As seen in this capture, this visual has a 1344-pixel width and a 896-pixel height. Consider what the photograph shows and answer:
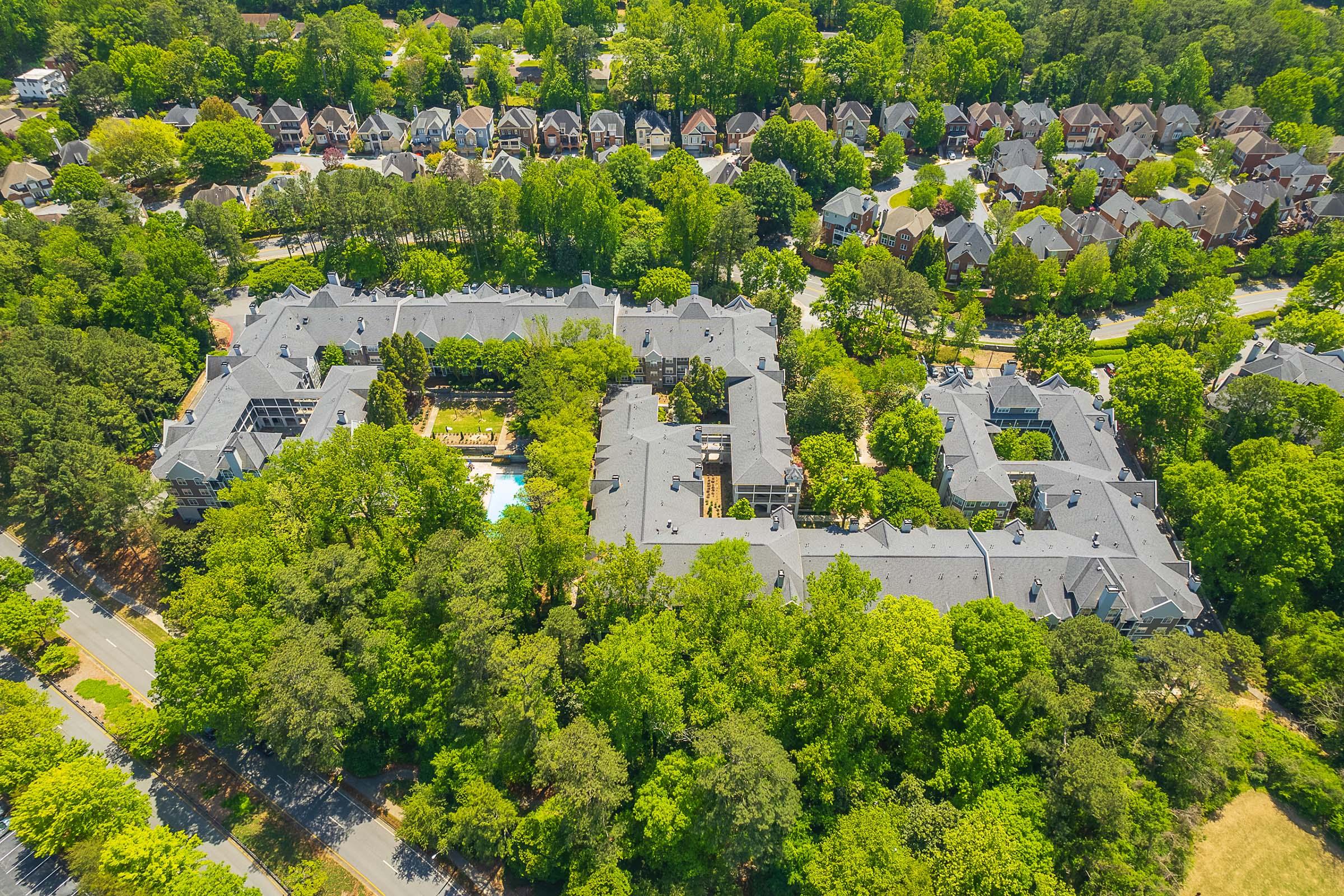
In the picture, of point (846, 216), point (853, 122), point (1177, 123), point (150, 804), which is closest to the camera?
point (150, 804)

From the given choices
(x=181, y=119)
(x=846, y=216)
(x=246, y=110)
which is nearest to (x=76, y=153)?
(x=181, y=119)

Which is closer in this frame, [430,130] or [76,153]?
[76,153]

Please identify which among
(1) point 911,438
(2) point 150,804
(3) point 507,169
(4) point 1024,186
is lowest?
(2) point 150,804

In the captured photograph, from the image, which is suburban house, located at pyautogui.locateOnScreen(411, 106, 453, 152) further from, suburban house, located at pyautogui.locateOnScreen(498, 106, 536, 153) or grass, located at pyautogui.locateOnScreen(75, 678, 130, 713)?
grass, located at pyautogui.locateOnScreen(75, 678, 130, 713)

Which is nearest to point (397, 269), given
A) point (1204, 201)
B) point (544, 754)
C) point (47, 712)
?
point (47, 712)

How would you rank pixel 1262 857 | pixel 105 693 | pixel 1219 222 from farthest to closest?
pixel 1219 222
pixel 105 693
pixel 1262 857

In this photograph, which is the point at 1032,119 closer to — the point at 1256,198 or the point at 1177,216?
the point at 1177,216

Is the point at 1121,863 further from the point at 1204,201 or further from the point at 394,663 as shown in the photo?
the point at 1204,201

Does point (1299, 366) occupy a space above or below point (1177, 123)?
below
